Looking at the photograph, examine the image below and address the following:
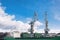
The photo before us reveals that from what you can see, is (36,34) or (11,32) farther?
(11,32)

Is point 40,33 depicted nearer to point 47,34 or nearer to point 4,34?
point 47,34

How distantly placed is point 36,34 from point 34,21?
170 inches

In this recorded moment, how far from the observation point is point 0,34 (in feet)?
180

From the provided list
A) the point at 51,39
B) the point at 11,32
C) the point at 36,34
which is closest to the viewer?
the point at 51,39

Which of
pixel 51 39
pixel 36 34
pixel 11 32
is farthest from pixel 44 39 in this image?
pixel 11 32

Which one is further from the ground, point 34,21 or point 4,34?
point 34,21

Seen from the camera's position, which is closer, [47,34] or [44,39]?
[44,39]

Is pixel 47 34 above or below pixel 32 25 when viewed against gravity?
below

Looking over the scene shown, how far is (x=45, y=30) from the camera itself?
48906 millimetres

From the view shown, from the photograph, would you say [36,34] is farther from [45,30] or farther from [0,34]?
[0,34]

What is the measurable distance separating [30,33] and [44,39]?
20370mm

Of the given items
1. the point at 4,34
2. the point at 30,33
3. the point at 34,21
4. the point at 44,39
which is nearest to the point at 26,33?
the point at 30,33

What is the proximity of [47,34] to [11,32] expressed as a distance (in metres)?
13.0

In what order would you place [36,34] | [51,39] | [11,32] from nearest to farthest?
[51,39] → [36,34] → [11,32]
